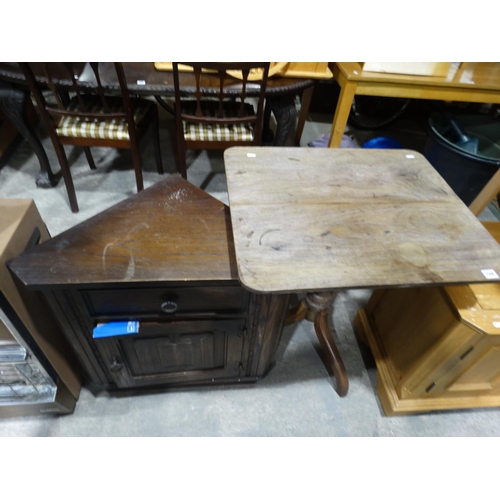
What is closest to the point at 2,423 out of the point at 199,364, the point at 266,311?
the point at 199,364

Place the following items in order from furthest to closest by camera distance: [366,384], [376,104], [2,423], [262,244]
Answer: [376,104] < [366,384] < [2,423] < [262,244]

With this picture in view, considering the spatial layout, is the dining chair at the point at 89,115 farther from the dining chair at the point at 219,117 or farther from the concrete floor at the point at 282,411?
the concrete floor at the point at 282,411

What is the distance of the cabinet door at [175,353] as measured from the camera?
0.92 meters

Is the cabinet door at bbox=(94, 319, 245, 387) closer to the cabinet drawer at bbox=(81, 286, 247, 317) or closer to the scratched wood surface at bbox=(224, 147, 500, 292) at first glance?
the cabinet drawer at bbox=(81, 286, 247, 317)

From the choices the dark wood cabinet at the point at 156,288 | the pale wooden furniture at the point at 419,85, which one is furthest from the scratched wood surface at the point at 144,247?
the pale wooden furniture at the point at 419,85

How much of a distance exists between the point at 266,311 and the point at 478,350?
62 cm

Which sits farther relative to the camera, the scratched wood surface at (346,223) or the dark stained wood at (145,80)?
the dark stained wood at (145,80)

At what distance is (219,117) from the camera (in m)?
1.58

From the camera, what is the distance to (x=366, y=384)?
1289 mm

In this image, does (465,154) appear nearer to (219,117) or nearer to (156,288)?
(219,117)

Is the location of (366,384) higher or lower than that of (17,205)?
lower

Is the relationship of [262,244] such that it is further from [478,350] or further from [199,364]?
[478,350]

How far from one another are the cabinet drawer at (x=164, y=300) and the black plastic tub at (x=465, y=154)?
151 centimetres

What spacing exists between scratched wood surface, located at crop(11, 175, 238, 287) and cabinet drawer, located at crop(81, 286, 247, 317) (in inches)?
→ 1.8
